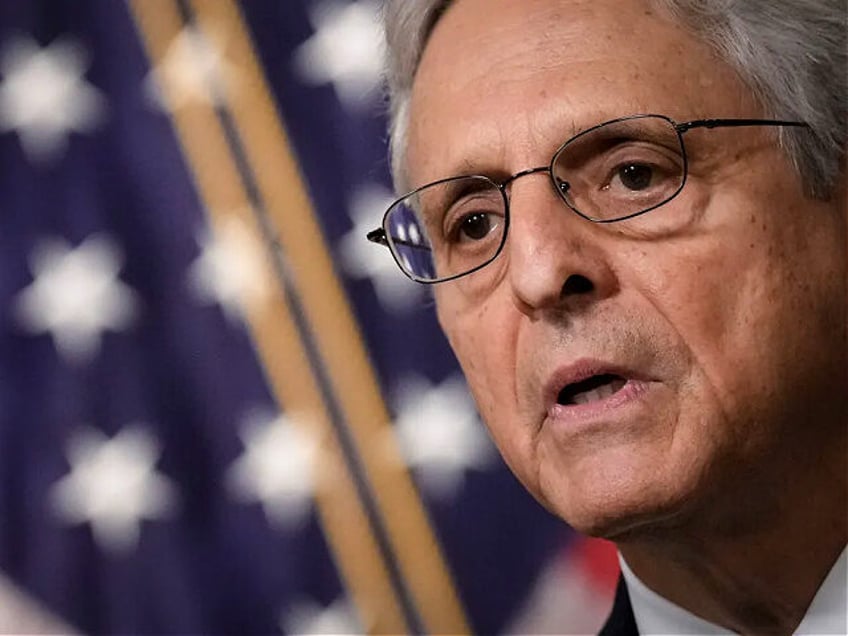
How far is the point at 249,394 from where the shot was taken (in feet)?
6.32

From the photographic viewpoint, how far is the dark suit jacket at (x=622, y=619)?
58.3 inches

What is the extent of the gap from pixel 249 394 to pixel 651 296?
92 centimetres

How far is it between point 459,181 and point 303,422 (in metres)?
0.72

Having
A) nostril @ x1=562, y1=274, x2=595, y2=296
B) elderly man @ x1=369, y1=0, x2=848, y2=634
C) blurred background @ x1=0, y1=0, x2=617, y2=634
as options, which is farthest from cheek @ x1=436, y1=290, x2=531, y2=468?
blurred background @ x1=0, y1=0, x2=617, y2=634

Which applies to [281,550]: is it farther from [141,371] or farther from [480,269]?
[480,269]

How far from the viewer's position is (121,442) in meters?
1.93

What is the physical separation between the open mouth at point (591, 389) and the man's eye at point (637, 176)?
0.19 metres

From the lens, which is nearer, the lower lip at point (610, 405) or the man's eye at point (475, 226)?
the lower lip at point (610, 405)

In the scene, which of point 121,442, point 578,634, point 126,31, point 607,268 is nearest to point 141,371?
point 121,442

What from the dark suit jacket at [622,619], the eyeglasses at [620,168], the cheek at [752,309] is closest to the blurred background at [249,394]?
the dark suit jacket at [622,619]

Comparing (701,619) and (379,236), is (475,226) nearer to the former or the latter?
(379,236)

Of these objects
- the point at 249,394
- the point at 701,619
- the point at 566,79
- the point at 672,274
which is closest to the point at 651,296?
the point at 672,274

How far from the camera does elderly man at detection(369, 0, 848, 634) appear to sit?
1.15 m

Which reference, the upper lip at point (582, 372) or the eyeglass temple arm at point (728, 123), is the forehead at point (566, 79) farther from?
the upper lip at point (582, 372)
